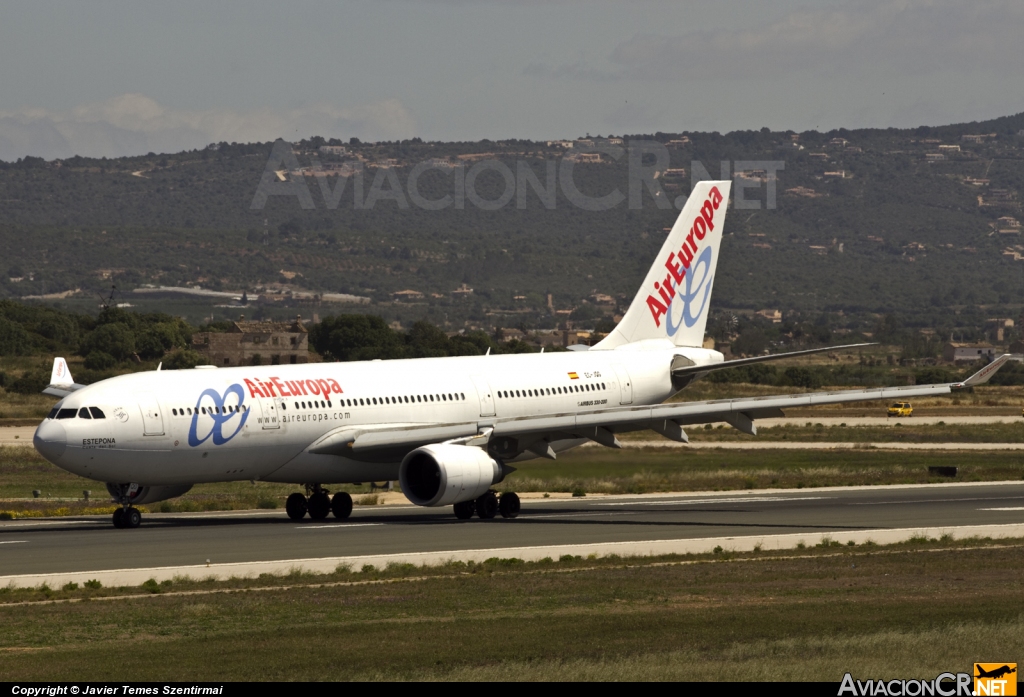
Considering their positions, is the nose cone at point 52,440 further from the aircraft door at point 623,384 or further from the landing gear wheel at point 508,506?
the aircraft door at point 623,384

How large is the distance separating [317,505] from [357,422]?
3.12 m

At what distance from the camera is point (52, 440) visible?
4075 cm

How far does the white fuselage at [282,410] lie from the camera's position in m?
41.3

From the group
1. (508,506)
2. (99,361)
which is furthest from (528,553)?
(99,361)

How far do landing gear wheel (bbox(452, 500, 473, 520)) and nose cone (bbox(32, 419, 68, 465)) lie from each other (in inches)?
445

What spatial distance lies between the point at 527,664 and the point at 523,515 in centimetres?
2623

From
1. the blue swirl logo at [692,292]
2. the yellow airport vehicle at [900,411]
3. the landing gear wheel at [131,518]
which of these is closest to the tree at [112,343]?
the yellow airport vehicle at [900,411]

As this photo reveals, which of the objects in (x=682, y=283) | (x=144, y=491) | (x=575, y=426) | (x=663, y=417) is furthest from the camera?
(x=682, y=283)

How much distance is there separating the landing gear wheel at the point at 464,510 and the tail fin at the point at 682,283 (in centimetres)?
1285

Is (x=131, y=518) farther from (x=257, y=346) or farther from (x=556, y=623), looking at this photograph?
(x=257, y=346)

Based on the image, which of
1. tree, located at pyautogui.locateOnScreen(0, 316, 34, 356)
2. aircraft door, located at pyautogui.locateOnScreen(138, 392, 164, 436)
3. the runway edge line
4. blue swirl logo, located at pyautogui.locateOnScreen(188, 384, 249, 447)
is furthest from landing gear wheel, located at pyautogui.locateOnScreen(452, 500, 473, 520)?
tree, located at pyautogui.locateOnScreen(0, 316, 34, 356)

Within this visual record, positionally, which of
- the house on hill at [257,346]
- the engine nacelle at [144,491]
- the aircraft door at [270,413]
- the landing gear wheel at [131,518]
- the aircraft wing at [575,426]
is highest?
the house on hill at [257,346]

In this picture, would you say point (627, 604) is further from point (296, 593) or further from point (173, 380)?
point (173, 380)

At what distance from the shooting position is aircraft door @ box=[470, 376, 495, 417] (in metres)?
49.2
